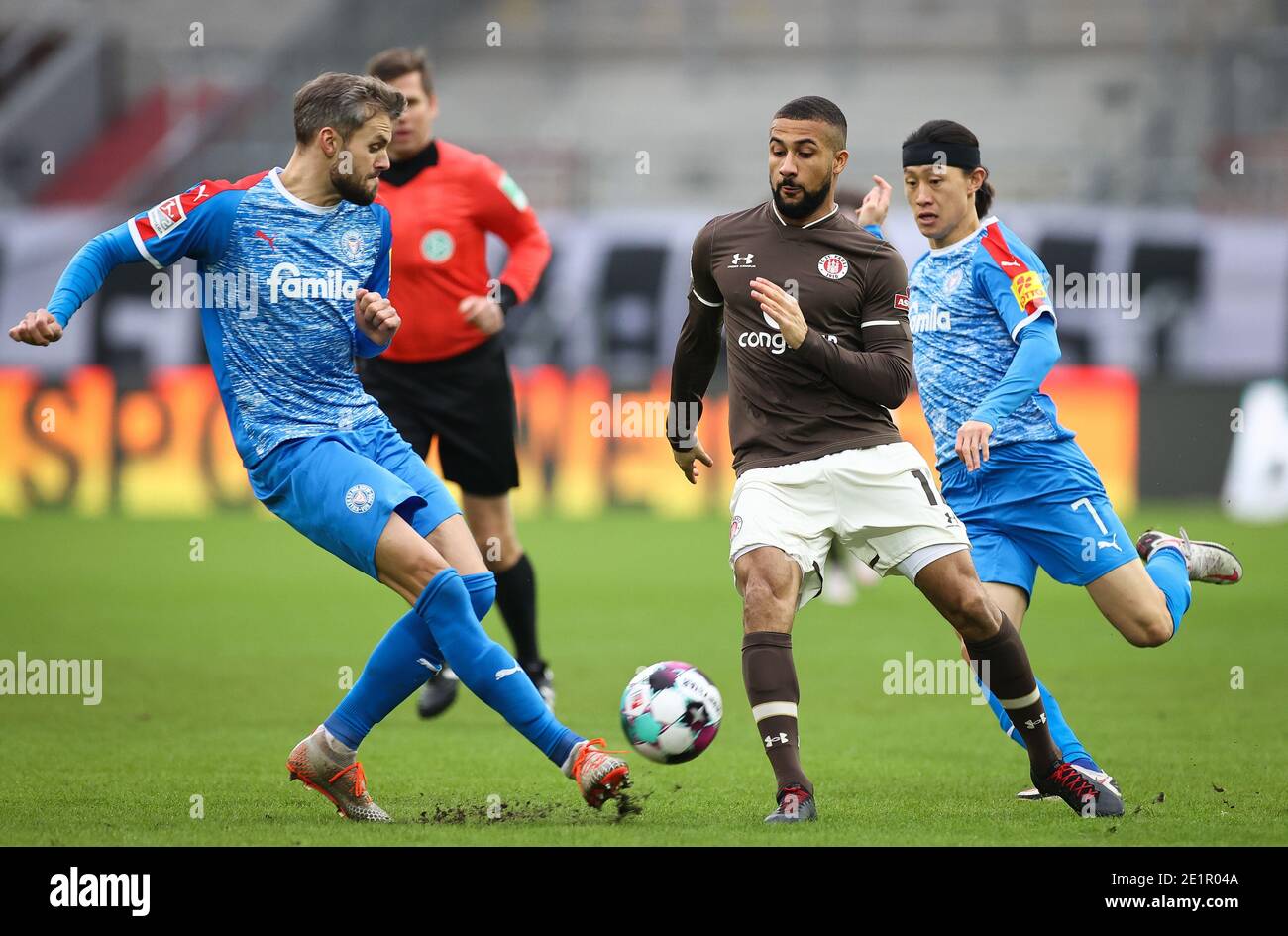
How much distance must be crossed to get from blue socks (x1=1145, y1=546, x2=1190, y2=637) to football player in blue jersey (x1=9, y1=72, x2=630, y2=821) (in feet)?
7.63

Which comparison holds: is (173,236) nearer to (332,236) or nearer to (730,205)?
(332,236)

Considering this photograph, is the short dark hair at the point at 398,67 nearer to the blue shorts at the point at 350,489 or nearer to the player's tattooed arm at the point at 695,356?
the player's tattooed arm at the point at 695,356

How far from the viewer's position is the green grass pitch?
5586 mm

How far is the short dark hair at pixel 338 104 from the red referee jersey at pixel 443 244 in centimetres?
213

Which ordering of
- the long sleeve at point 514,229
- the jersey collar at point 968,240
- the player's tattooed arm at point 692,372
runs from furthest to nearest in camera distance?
the long sleeve at point 514,229 < the jersey collar at point 968,240 < the player's tattooed arm at point 692,372

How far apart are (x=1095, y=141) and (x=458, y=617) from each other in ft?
69.8

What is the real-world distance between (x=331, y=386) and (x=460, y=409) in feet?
7.28

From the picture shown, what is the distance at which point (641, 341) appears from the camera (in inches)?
831

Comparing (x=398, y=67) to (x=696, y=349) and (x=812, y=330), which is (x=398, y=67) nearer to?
(x=696, y=349)

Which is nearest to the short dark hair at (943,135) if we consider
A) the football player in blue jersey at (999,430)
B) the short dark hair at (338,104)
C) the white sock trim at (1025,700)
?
the football player in blue jersey at (999,430)

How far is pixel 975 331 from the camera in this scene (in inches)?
246

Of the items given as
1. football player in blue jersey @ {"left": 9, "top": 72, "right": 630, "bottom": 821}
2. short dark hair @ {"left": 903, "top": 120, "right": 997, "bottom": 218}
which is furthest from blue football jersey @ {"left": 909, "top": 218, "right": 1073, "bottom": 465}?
football player in blue jersey @ {"left": 9, "top": 72, "right": 630, "bottom": 821}

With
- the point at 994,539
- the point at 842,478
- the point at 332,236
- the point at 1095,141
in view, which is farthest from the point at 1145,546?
the point at 1095,141

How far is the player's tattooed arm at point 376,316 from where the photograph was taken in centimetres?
563
